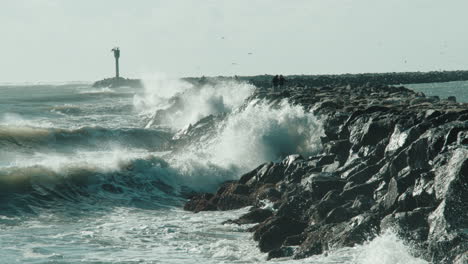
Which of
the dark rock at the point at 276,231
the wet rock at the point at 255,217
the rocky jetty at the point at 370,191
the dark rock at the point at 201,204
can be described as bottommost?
the dark rock at the point at 201,204

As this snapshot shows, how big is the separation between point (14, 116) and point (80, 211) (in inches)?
1380

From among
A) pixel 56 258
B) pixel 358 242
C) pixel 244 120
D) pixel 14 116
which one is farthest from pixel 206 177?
pixel 14 116

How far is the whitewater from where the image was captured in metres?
12.5

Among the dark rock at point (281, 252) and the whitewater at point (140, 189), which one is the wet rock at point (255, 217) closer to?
the whitewater at point (140, 189)

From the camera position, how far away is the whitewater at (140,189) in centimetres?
1250

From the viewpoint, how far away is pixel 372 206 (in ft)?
40.4

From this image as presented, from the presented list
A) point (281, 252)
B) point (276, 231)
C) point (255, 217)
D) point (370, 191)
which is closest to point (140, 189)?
point (255, 217)

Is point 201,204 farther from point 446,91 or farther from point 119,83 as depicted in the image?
point 119,83

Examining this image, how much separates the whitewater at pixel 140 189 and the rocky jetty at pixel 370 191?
423mm

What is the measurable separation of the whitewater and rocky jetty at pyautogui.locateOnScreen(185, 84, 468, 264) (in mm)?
423

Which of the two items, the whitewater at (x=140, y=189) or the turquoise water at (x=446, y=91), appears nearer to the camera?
the whitewater at (x=140, y=189)

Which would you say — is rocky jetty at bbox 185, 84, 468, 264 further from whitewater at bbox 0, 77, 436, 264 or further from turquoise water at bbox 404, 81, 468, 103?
turquoise water at bbox 404, 81, 468, 103

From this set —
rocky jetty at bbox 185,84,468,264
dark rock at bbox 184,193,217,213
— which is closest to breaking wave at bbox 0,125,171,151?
dark rock at bbox 184,193,217,213

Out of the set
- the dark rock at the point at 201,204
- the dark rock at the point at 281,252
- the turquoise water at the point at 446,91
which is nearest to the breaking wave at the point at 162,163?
the dark rock at the point at 201,204
